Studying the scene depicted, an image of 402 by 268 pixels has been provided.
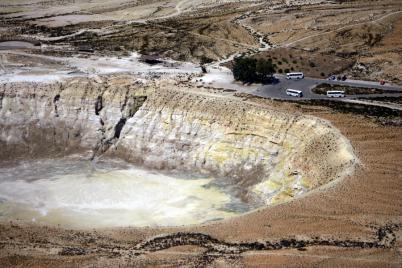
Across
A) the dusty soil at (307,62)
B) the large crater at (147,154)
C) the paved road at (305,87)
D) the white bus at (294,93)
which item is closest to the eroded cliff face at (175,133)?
the large crater at (147,154)

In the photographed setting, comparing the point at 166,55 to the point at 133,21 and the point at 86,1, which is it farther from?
the point at 86,1

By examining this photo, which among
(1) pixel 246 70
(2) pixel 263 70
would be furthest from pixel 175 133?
(2) pixel 263 70

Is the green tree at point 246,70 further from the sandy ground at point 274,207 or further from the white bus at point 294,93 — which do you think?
the white bus at point 294,93

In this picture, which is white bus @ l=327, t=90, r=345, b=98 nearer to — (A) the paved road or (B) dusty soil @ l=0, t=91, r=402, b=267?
(A) the paved road

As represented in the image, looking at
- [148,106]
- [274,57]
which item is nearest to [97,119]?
[148,106]

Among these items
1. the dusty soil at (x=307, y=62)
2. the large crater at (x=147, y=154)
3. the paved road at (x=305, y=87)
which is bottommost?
the large crater at (x=147, y=154)

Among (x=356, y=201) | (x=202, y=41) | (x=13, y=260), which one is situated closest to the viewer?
(x=13, y=260)
